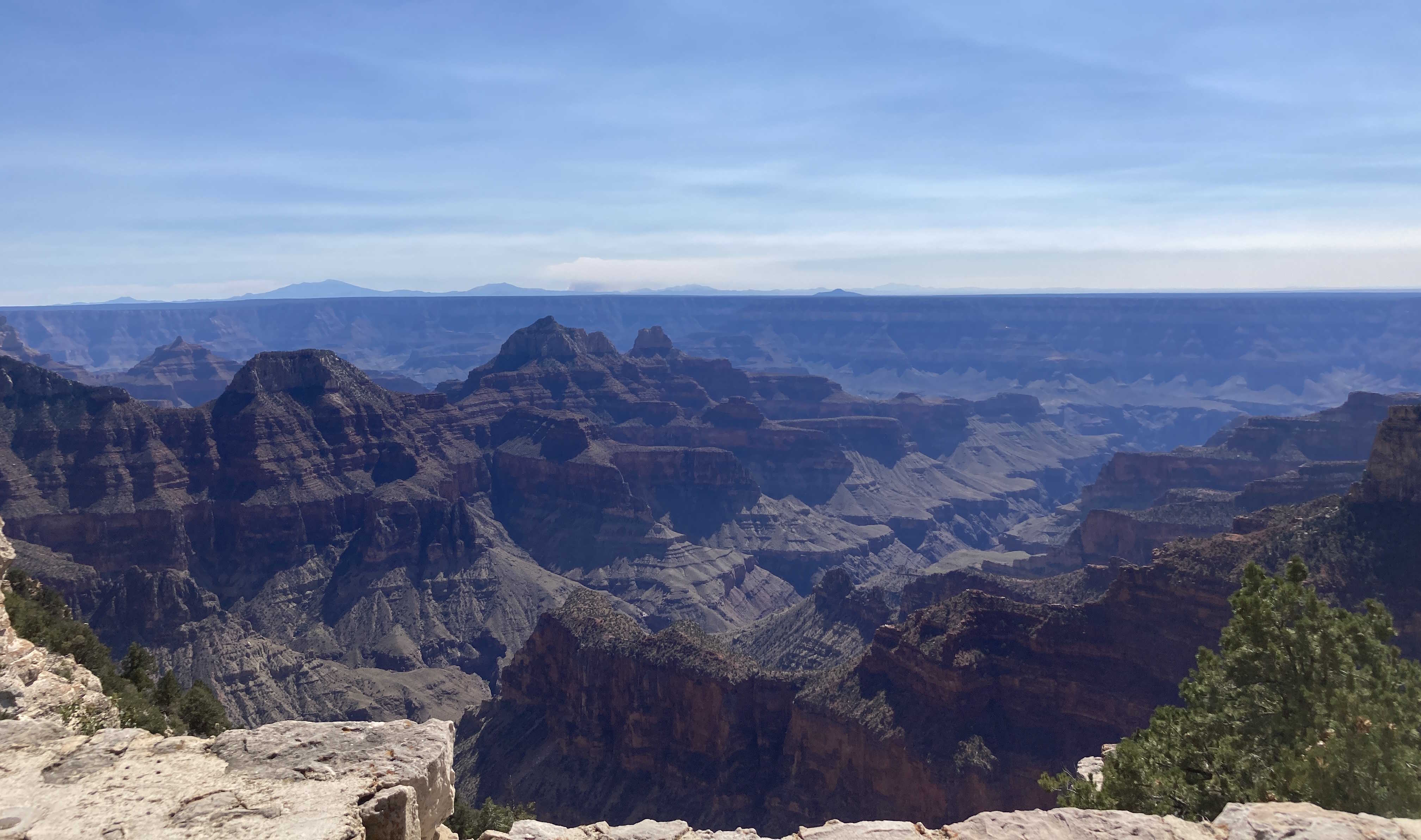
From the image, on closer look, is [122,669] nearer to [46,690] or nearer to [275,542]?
[46,690]

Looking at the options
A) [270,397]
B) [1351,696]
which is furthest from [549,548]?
[1351,696]

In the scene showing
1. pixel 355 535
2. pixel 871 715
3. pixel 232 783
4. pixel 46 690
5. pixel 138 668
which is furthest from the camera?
pixel 355 535

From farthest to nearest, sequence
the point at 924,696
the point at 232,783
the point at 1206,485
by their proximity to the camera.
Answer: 1. the point at 1206,485
2. the point at 924,696
3. the point at 232,783

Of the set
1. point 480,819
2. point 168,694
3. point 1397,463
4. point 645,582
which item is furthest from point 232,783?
point 645,582

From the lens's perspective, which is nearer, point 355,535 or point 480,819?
point 480,819

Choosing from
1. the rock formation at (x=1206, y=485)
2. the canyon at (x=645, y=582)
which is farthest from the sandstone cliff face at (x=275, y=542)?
the rock formation at (x=1206, y=485)

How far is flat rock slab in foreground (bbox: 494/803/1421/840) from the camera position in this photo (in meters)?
15.7

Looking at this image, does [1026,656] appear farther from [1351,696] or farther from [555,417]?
[555,417]

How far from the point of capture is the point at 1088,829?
55.4 ft

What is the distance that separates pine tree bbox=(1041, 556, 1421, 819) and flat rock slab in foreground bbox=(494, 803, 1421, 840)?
411 centimetres

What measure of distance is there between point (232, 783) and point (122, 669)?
3561 cm

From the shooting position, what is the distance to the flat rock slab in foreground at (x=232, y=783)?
45.7 feet

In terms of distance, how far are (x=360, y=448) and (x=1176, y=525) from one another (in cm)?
12075

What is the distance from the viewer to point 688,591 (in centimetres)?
14025
